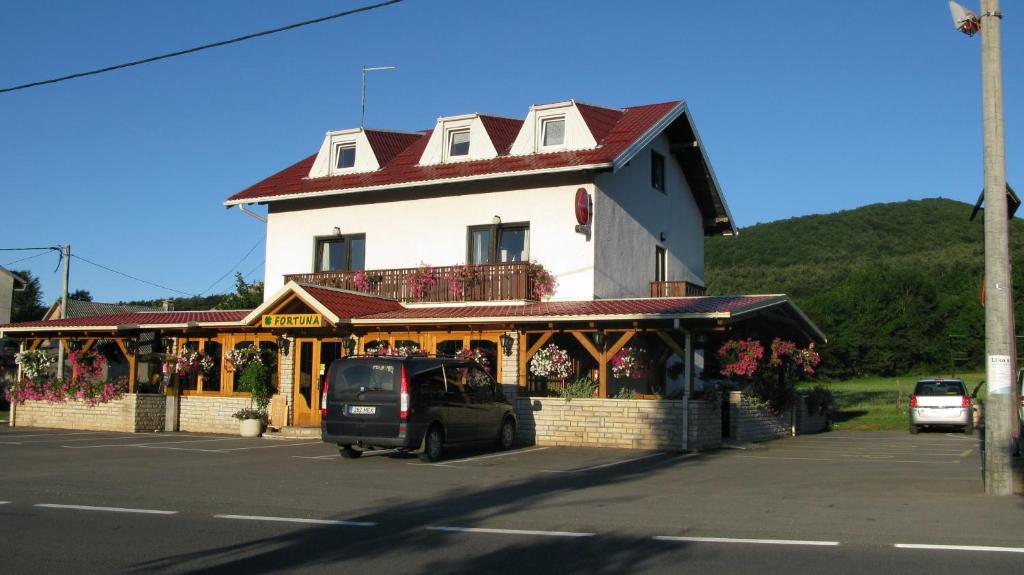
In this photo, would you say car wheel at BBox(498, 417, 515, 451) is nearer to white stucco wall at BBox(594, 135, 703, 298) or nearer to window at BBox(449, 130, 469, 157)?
white stucco wall at BBox(594, 135, 703, 298)

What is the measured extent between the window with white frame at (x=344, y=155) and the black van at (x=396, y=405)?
12274 mm

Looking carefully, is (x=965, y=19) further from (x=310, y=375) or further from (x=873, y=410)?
(x=873, y=410)

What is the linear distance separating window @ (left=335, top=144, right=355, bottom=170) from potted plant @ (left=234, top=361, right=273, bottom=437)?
721 cm

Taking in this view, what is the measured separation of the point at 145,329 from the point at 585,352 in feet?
37.9

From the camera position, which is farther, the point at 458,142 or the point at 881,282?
the point at 881,282

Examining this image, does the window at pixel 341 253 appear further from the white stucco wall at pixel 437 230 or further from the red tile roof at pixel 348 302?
the red tile roof at pixel 348 302

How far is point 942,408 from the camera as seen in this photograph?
2530cm

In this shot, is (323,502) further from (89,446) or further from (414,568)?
(89,446)

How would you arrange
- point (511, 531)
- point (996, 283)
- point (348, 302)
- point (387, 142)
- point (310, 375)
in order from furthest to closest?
1. point (387, 142)
2. point (310, 375)
3. point (348, 302)
4. point (996, 283)
5. point (511, 531)

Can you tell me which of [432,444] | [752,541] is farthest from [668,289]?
[752,541]

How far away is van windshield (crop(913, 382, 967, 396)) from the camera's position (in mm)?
25594

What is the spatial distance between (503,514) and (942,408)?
18.7m

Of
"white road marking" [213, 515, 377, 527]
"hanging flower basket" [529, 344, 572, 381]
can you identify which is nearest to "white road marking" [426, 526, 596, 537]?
"white road marking" [213, 515, 377, 527]

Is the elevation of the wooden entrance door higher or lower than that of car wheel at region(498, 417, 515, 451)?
higher
